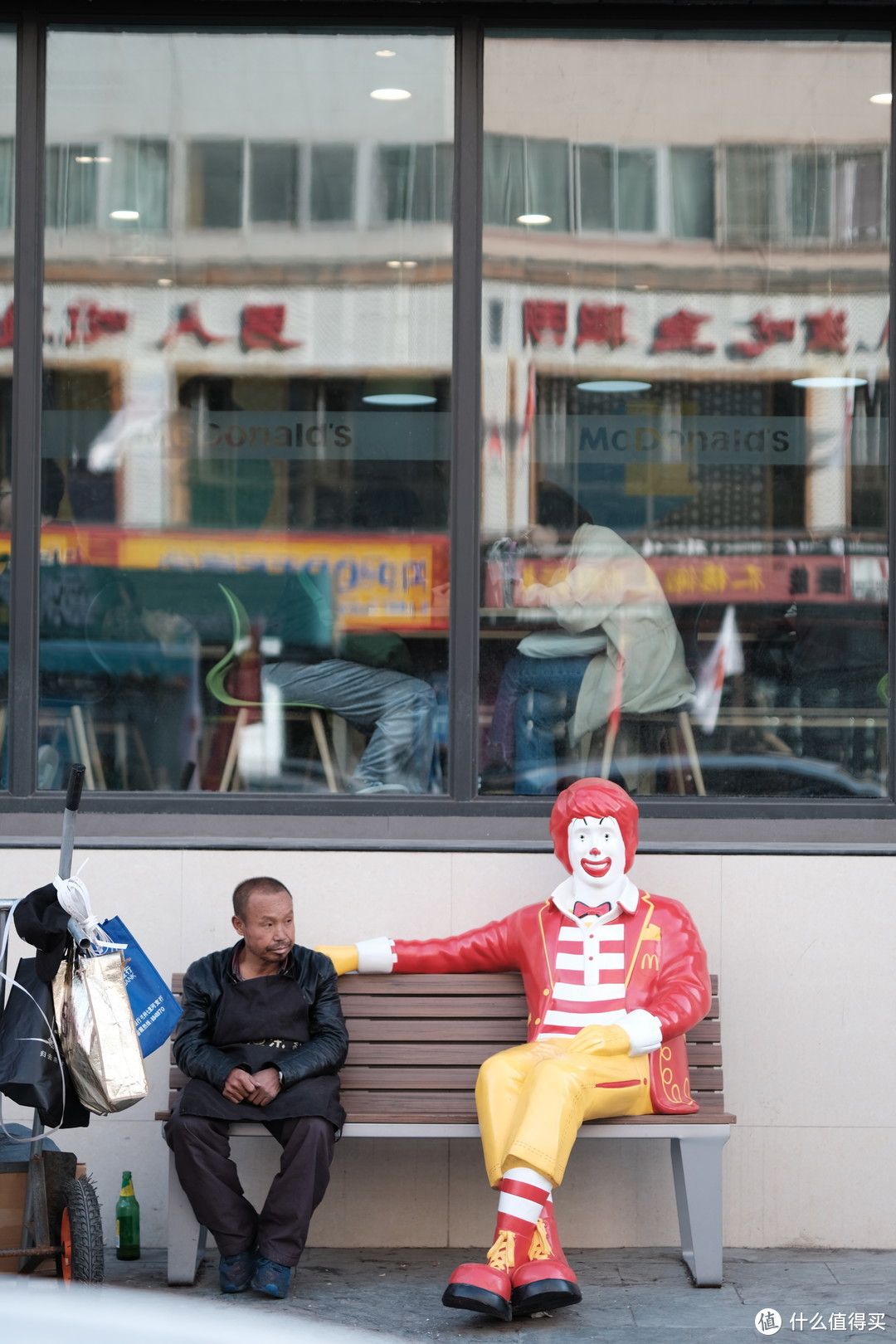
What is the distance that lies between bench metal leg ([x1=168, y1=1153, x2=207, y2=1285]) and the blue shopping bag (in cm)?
76

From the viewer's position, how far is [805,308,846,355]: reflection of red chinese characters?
6273 millimetres

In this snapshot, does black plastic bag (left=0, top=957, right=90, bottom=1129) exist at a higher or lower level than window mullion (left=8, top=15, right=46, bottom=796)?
lower

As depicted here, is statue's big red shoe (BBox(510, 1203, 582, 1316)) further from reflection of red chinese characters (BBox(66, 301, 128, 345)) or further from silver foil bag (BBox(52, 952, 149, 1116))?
reflection of red chinese characters (BBox(66, 301, 128, 345))

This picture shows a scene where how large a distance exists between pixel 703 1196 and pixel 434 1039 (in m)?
0.95

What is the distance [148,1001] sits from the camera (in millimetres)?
4504

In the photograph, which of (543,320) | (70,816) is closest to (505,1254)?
(70,816)

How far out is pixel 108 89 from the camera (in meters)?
6.26

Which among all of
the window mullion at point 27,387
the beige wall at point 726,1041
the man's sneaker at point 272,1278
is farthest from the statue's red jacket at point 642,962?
the window mullion at point 27,387

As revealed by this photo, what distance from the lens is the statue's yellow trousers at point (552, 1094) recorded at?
471 cm

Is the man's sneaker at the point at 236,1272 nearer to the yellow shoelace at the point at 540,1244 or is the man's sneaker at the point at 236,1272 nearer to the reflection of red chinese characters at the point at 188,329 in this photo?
the yellow shoelace at the point at 540,1244

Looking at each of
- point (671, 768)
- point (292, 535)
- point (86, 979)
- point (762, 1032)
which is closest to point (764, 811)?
point (671, 768)

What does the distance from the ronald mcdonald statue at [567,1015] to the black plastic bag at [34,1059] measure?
47.5 inches

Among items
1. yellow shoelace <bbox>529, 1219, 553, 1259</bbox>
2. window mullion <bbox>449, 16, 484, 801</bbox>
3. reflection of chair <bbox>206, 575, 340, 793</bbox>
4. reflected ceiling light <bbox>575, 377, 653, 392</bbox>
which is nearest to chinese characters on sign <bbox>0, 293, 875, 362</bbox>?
reflected ceiling light <bbox>575, 377, 653, 392</bbox>

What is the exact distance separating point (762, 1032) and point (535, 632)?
1625 millimetres
